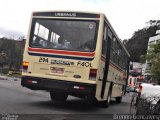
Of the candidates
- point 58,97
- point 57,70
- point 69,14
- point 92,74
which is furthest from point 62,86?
point 58,97

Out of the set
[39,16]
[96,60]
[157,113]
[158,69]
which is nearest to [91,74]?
[96,60]

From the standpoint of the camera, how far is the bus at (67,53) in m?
15.4

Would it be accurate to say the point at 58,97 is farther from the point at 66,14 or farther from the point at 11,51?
the point at 11,51

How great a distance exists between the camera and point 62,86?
15516 millimetres

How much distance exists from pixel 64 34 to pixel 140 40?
414ft

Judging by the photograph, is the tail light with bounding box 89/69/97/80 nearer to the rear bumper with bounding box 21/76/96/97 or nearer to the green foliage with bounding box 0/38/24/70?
the rear bumper with bounding box 21/76/96/97

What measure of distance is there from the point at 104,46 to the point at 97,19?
1.22 meters

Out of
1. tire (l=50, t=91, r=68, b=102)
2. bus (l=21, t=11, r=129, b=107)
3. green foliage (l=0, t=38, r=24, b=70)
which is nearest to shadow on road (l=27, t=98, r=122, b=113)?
tire (l=50, t=91, r=68, b=102)

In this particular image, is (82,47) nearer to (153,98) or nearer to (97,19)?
(97,19)

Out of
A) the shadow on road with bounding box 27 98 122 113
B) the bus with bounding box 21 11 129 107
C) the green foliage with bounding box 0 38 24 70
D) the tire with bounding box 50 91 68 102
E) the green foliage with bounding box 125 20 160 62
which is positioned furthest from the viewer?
the green foliage with bounding box 125 20 160 62

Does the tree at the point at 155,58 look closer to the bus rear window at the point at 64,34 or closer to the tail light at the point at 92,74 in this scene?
the bus rear window at the point at 64,34

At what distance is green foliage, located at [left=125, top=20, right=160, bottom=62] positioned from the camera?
136 m

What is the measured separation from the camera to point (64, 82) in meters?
15.5

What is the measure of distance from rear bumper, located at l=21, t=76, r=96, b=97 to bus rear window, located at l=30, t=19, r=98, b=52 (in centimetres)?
124
